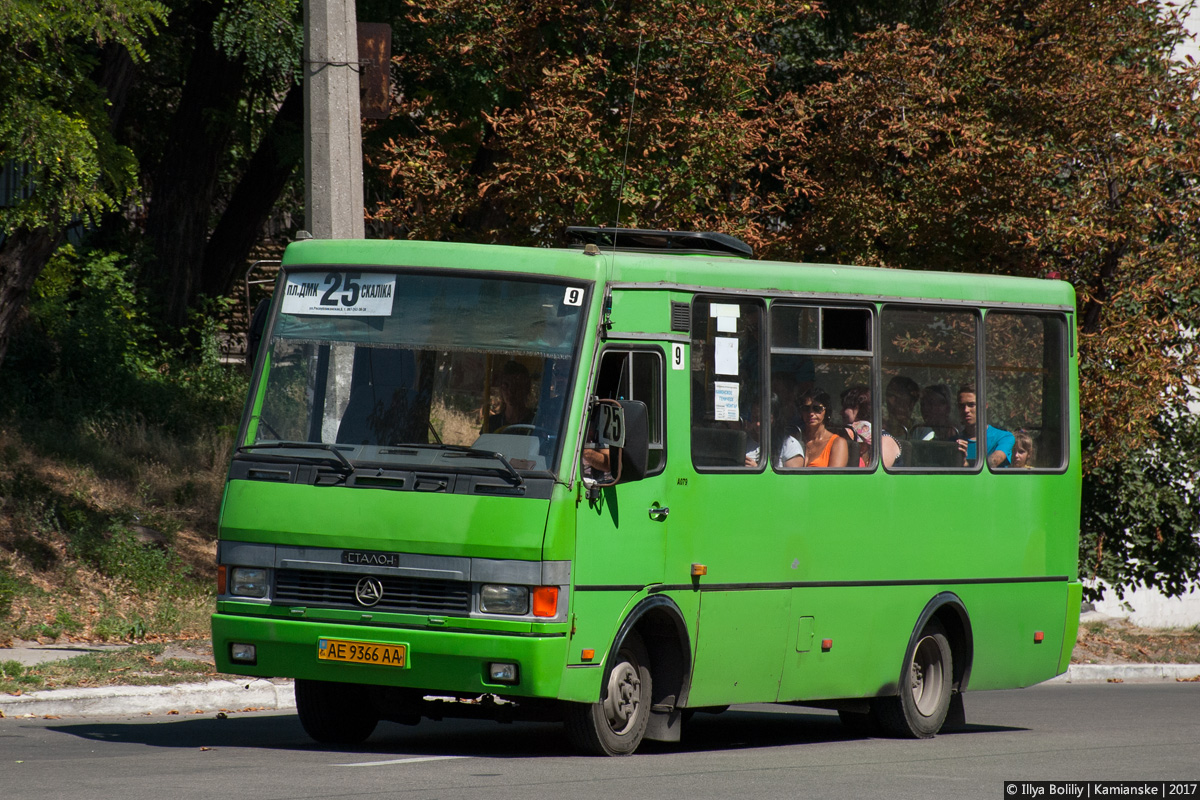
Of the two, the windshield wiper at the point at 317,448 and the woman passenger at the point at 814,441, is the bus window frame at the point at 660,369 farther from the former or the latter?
the windshield wiper at the point at 317,448

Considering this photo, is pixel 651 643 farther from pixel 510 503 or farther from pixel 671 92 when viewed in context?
pixel 671 92

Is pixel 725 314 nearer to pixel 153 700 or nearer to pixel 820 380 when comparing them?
pixel 820 380

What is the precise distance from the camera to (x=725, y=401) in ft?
33.2

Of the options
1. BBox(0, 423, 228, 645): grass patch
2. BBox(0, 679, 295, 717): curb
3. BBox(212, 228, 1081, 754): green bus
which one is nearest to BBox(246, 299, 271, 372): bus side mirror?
BBox(212, 228, 1081, 754): green bus

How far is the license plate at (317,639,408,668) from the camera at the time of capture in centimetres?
896

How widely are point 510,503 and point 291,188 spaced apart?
22.5 m

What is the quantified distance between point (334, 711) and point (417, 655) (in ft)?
4.44

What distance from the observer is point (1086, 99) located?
16.6m

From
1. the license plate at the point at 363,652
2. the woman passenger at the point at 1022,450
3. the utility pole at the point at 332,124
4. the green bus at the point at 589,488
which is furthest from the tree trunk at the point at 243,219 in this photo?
the license plate at the point at 363,652

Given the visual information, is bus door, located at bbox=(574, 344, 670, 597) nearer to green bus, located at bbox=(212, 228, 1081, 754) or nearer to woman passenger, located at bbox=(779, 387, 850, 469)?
green bus, located at bbox=(212, 228, 1081, 754)

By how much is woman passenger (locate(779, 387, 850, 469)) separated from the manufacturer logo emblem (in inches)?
107

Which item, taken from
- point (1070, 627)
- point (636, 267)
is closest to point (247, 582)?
point (636, 267)

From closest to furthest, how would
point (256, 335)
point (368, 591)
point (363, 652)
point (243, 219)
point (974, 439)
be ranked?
point (363, 652), point (368, 591), point (256, 335), point (974, 439), point (243, 219)

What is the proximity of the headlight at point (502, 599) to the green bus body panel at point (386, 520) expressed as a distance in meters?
0.17
